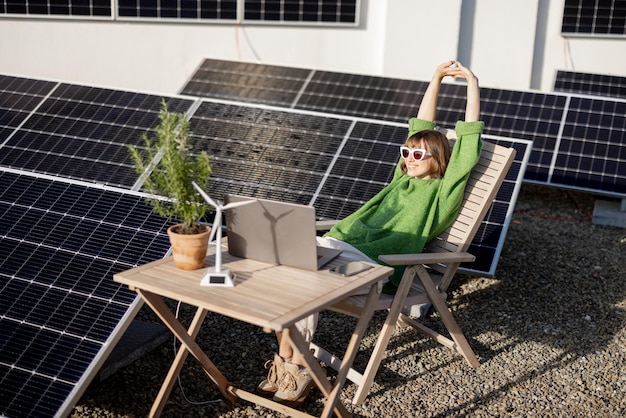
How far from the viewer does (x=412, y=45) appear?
9.79 meters

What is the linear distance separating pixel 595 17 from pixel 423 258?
6.38m

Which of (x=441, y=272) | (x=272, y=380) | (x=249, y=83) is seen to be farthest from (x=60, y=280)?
(x=249, y=83)

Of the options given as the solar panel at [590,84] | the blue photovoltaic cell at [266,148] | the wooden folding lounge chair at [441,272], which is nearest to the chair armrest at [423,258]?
the wooden folding lounge chair at [441,272]

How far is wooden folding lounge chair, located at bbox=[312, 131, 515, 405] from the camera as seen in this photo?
4.18 m

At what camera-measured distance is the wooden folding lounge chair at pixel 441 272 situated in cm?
418

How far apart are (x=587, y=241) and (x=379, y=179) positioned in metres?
2.30

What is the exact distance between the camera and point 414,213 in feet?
15.3

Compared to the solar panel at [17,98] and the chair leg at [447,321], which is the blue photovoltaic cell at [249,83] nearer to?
the solar panel at [17,98]

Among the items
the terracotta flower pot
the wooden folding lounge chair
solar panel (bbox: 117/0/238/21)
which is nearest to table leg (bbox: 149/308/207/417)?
the terracotta flower pot

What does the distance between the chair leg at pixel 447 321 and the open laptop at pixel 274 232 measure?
0.74 metres

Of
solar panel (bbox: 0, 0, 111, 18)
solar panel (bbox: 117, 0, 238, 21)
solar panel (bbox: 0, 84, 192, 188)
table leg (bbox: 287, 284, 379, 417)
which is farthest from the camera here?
solar panel (bbox: 0, 0, 111, 18)

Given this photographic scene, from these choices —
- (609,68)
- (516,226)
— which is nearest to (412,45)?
(609,68)

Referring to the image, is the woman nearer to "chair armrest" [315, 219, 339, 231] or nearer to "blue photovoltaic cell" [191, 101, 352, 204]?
"chair armrest" [315, 219, 339, 231]

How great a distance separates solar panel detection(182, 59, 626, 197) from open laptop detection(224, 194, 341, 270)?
4191 millimetres
